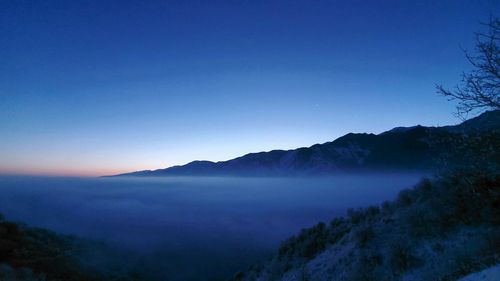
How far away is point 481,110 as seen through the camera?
789cm

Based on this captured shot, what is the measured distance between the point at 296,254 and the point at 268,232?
65091mm

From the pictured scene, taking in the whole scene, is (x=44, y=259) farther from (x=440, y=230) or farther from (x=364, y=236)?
(x=440, y=230)

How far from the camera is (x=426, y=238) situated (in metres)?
10.9

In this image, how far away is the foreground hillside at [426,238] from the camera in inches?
348

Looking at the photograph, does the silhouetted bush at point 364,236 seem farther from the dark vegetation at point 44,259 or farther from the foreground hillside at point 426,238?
the dark vegetation at point 44,259

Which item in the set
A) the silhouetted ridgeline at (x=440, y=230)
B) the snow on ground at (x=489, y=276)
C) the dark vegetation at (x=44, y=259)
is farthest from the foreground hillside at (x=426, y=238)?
the dark vegetation at (x=44, y=259)

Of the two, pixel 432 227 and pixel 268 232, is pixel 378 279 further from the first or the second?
pixel 268 232

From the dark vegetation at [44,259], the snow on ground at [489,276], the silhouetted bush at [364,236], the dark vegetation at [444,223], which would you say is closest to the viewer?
the snow on ground at [489,276]

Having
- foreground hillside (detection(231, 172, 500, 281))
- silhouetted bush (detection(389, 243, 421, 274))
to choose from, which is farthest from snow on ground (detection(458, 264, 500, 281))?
silhouetted bush (detection(389, 243, 421, 274))

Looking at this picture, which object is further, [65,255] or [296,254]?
[65,255]

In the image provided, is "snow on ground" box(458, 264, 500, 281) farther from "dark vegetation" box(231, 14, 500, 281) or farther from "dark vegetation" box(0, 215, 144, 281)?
"dark vegetation" box(0, 215, 144, 281)

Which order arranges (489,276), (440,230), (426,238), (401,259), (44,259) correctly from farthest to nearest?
1. (44,259)
2. (426,238)
3. (440,230)
4. (401,259)
5. (489,276)

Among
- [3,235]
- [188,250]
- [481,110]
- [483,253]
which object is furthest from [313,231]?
[188,250]

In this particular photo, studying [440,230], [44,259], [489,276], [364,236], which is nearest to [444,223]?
[440,230]
